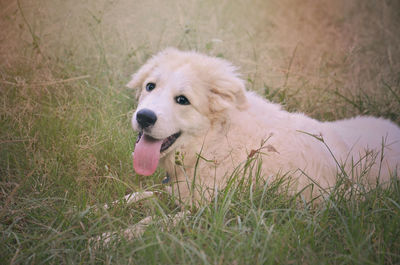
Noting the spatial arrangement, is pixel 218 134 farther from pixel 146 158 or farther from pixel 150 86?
pixel 150 86

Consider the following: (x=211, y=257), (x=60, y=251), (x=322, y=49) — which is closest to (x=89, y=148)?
(x=60, y=251)

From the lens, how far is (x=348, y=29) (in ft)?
21.7

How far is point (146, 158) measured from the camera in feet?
8.57

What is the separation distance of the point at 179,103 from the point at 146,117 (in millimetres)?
347

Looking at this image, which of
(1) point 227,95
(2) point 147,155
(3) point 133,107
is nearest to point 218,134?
(1) point 227,95

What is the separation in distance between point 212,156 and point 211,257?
3.34ft

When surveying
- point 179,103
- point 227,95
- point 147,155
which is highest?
point 227,95

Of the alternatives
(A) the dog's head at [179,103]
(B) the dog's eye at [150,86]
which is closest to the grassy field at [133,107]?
(A) the dog's head at [179,103]

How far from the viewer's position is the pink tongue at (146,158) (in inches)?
102

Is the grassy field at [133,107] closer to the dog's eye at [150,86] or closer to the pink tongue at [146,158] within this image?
the pink tongue at [146,158]

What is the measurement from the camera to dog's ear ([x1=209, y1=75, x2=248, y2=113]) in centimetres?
270

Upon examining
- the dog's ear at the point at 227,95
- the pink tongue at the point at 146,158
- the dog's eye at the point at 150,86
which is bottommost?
the pink tongue at the point at 146,158

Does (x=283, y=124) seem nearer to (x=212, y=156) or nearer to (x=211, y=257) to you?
(x=212, y=156)

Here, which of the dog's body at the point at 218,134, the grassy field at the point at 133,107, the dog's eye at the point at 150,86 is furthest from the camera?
the dog's eye at the point at 150,86
